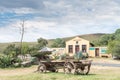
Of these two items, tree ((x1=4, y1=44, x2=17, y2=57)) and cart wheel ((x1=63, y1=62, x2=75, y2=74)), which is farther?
tree ((x1=4, y1=44, x2=17, y2=57))

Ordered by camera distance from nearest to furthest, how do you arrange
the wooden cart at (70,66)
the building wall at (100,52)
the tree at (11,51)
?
the wooden cart at (70,66) → the tree at (11,51) → the building wall at (100,52)

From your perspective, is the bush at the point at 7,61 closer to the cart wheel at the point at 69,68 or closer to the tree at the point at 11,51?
the tree at the point at 11,51

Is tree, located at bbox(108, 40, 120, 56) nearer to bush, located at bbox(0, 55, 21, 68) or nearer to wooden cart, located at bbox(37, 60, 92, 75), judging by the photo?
bush, located at bbox(0, 55, 21, 68)

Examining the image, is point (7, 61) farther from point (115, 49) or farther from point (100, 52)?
point (100, 52)

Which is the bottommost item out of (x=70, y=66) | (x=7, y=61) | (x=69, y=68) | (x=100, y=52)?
(x=69, y=68)

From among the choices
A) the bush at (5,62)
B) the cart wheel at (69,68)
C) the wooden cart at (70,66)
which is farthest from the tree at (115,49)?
the cart wheel at (69,68)

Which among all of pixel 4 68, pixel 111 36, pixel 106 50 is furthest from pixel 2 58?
pixel 111 36

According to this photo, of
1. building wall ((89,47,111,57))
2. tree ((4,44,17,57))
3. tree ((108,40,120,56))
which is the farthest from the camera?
building wall ((89,47,111,57))

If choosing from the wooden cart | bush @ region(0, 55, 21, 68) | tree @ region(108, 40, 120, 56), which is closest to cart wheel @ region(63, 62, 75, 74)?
the wooden cart

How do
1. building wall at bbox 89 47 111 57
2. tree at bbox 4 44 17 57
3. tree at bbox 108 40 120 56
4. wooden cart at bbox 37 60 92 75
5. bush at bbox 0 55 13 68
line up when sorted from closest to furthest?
wooden cart at bbox 37 60 92 75 → bush at bbox 0 55 13 68 → tree at bbox 4 44 17 57 → tree at bbox 108 40 120 56 → building wall at bbox 89 47 111 57

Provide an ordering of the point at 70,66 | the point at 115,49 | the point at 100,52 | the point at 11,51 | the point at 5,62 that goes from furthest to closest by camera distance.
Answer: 1. the point at 100,52
2. the point at 115,49
3. the point at 11,51
4. the point at 5,62
5. the point at 70,66

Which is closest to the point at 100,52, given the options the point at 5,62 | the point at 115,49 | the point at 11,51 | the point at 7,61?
the point at 115,49

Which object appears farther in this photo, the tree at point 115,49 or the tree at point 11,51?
the tree at point 115,49

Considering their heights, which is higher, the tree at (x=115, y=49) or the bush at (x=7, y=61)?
the tree at (x=115, y=49)
